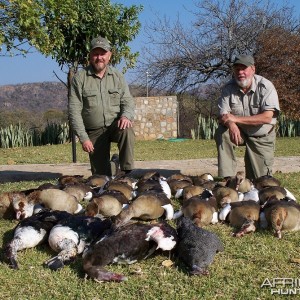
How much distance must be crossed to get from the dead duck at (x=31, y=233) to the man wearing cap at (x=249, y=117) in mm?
3073

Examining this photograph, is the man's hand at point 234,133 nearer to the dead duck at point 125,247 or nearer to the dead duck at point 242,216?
the dead duck at point 242,216

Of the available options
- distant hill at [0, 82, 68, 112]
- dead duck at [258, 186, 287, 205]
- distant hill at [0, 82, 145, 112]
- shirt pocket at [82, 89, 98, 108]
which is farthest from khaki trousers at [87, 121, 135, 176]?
distant hill at [0, 82, 68, 112]

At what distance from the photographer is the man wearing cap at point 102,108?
284 inches

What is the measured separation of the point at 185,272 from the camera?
366 cm

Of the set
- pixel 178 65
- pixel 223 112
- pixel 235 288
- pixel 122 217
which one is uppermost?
pixel 178 65

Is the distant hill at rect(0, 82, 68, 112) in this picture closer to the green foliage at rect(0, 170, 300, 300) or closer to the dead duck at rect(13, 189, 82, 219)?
the dead duck at rect(13, 189, 82, 219)

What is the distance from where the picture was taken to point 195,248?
376 centimetres

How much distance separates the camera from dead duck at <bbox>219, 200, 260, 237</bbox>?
457 centimetres

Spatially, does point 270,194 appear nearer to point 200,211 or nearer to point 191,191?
point 191,191

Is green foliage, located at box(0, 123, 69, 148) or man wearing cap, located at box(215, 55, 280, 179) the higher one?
man wearing cap, located at box(215, 55, 280, 179)

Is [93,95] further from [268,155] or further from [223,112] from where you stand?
[268,155]

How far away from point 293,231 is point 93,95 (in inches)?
143

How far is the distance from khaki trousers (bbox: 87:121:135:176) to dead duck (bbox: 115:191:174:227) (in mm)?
2200

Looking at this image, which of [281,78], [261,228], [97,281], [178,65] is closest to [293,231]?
[261,228]
